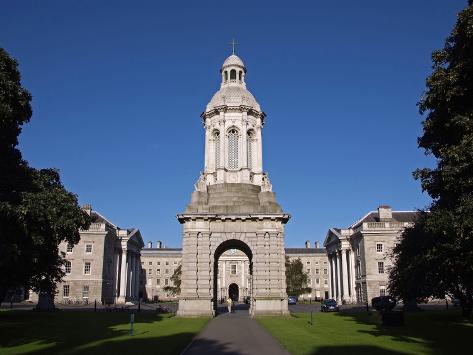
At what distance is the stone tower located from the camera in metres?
39.0

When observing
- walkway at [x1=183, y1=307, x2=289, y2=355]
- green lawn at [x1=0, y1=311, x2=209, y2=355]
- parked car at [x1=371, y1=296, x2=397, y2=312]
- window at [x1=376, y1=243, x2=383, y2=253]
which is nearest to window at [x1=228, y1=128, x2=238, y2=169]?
parked car at [x1=371, y1=296, x2=397, y2=312]

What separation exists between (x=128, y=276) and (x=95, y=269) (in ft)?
49.1

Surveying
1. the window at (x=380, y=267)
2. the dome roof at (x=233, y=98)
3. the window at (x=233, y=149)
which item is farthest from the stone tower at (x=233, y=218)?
the window at (x=380, y=267)

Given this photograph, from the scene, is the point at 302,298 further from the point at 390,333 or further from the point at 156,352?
the point at 156,352

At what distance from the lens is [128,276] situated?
298 feet

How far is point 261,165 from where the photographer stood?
148ft

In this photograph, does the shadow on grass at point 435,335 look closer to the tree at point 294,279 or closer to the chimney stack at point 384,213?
the chimney stack at point 384,213

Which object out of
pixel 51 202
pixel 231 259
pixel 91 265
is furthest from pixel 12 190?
pixel 231 259

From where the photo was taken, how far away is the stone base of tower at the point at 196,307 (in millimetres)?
38125

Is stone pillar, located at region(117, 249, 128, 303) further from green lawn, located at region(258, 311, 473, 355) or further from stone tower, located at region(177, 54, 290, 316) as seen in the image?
green lawn, located at region(258, 311, 473, 355)

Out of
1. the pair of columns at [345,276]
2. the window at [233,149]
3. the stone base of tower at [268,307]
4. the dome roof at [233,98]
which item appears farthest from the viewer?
the pair of columns at [345,276]

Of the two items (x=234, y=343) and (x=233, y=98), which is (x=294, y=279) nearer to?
(x=233, y=98)

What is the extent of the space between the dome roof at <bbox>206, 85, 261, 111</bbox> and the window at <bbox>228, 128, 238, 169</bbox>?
273 cm

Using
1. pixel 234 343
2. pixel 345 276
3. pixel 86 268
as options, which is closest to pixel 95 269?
pixel 86 268
